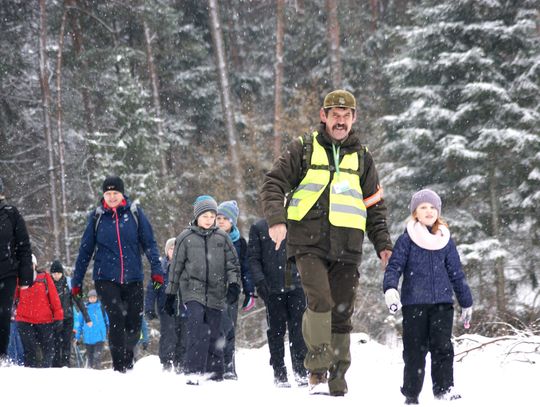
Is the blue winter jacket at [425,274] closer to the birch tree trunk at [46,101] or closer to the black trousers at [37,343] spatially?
the black trousers at [37,343]

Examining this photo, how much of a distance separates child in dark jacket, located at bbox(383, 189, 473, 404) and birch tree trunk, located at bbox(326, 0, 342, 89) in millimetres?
24464

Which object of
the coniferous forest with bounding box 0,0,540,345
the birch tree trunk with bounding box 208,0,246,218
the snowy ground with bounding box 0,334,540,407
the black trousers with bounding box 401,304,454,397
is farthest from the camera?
the birch tree trunk with bounding box 208,0,246,218

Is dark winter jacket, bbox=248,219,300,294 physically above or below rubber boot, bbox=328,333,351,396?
above

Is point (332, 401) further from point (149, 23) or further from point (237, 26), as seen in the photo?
point (237, 26)

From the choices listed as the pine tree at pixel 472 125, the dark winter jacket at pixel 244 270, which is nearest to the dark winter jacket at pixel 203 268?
the dark winter jacket at pixel 244 270

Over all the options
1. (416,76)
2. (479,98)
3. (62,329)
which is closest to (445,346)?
(62,329)

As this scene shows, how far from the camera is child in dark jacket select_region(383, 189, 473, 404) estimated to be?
605 centimetres

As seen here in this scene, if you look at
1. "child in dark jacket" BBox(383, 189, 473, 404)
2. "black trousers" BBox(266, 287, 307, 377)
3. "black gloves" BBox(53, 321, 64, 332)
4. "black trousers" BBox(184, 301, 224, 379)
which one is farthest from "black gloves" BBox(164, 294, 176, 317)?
"black gloves" BBox(53, 321, 64, 332)

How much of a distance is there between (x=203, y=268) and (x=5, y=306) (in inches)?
74.1

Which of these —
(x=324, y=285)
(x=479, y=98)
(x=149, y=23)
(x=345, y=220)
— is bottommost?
(x=324, y=285)

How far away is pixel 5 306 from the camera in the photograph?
25.0ft

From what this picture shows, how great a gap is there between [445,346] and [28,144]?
25.5 metres

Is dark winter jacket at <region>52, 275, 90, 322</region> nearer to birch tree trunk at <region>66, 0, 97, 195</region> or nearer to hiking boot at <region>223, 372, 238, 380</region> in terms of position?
hiking boot at <region>223, 372, 238, 380</region>

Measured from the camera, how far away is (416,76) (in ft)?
73.8
